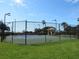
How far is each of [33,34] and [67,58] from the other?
16629mm

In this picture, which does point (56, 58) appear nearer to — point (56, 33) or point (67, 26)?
point (56, 33)

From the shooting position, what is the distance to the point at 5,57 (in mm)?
12117

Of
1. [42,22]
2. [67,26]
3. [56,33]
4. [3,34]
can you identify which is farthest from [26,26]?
[67,26]

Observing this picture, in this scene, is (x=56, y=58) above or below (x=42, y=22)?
below

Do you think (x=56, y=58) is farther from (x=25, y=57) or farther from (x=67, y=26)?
(x=67, y=26)

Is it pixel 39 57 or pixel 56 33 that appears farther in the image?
pixel 56 33

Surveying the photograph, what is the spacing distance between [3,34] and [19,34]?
2.65 m

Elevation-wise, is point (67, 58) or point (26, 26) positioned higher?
point (26, 26)

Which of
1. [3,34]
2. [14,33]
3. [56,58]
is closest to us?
[56,58]

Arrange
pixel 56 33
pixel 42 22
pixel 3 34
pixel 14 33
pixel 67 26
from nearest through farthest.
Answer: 1. pixel 42 22
2. pixel 14 33
3. pixel 3 34
4. pixel 56 33
5. pixel 67 26

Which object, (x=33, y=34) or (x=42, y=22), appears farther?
(x=33, y=34)

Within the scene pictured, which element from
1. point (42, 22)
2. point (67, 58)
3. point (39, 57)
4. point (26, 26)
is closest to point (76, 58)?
point (67, 58)

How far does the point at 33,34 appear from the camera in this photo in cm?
2867

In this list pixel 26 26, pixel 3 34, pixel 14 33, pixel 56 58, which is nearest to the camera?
pixel 56 58
